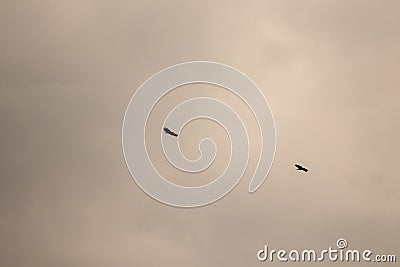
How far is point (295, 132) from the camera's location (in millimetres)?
2945

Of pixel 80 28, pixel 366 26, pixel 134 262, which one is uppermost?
pixel 366 26

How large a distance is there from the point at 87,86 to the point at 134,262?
0.85 metres

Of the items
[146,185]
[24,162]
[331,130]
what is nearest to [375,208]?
[331,130]

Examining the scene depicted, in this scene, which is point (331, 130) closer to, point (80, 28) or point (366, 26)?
point (366, 26)

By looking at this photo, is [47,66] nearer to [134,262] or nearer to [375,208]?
[134,262]

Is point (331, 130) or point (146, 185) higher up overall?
point (331, 130)

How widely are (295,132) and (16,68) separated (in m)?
1.36

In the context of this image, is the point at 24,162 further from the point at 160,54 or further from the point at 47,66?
the point at 160,54

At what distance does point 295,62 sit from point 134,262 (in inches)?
48.0

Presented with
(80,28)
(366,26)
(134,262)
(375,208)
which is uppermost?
(366,26)

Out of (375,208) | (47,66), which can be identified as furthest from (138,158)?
(375,208)

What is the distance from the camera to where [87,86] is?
2.90 m

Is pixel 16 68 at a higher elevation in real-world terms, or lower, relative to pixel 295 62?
lower

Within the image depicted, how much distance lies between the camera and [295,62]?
Answer: 2.95 m
